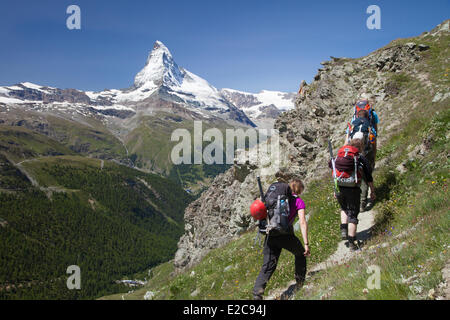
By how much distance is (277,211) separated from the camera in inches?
304

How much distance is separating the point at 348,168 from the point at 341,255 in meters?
3.20

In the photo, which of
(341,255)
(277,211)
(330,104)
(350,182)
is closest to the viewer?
(277,211)

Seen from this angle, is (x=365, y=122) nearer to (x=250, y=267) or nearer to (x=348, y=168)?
(x=348, y=168)

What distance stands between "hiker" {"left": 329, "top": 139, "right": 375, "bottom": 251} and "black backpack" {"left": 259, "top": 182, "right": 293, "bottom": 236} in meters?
2.88

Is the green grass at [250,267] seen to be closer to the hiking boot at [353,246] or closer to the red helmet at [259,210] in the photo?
the hiking boot at [353,246]

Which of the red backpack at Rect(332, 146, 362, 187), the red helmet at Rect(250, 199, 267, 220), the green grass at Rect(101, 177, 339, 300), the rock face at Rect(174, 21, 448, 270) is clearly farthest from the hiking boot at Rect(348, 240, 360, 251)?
the rock face at Rect(174, 21, 448, 270)

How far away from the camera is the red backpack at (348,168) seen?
9.59m

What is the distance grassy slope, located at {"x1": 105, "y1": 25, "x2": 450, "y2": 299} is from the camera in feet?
18.8

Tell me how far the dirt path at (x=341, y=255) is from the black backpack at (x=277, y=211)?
7.27ft

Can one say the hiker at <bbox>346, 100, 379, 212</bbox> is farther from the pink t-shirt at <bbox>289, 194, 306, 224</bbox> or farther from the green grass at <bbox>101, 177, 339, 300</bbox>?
the pink t-shirt at <bbox>289, 194, 306, 224</bbox>

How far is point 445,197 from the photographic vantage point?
8.88 metres

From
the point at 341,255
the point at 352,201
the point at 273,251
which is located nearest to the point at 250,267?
the point at 341,255
